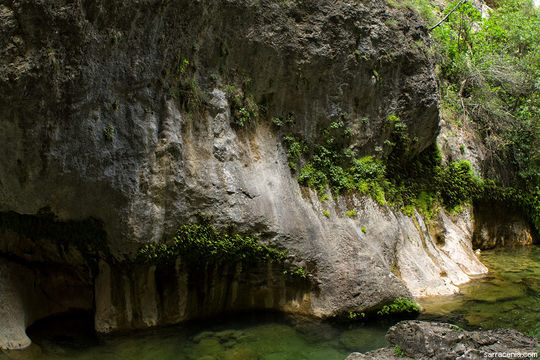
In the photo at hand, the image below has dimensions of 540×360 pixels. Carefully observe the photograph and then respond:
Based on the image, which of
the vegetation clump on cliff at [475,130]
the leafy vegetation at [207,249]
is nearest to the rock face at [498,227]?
the vegetation clump on cliff at [475,130]

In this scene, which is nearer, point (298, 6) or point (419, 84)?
point (298, 6)

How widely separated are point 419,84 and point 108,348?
364 inches

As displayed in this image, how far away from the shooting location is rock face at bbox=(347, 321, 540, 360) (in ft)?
16.6

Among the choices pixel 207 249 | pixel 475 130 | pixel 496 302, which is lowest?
pixel 496 302

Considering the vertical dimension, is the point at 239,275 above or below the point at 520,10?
below

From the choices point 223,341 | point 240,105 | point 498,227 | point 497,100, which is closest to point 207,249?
point 223,341

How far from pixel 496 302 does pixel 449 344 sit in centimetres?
403

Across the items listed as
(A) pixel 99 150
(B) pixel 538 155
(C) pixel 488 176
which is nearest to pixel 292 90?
(A) pixel 99 150

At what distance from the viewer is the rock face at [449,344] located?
5.06 meters

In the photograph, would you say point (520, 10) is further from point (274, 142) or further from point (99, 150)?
point (99, 150)

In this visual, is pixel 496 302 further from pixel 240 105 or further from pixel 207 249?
pixel 240 105

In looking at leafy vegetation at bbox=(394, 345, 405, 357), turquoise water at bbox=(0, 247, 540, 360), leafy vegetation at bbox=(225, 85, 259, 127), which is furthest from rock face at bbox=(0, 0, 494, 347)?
leafy vegetation at bbox=(394, 345, 405, 357)

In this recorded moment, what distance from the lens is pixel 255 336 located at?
22.4 ft

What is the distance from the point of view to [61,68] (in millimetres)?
5238
